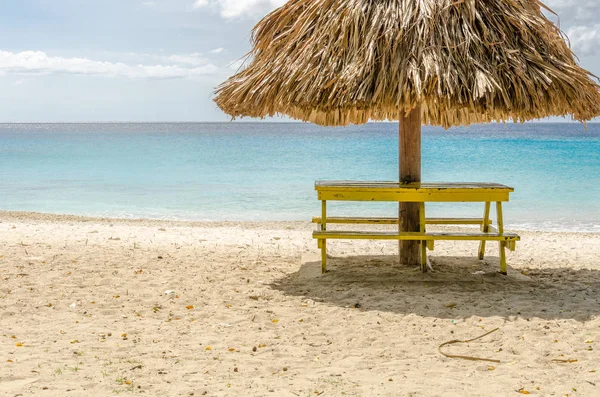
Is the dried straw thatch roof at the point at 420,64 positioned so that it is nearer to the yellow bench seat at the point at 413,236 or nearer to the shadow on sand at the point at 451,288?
the yellow bench seat at the point at 413,236

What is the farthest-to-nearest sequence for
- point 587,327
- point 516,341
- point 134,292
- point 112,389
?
point 134,292 < point 587,327 < point 516,341 < point 112,389

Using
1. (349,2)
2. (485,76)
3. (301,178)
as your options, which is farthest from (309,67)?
(301,178)

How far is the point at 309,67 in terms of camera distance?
498 centimetres

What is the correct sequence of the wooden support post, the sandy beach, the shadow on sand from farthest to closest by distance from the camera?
the wooden support post
the shadow on sand
the sandy beach

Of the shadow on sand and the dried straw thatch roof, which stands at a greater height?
the dried straw thatch roof

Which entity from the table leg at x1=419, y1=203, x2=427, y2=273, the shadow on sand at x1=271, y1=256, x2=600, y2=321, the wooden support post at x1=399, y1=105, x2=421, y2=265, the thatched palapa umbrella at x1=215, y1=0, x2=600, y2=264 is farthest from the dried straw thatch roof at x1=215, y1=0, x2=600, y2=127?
the shadow on sand at x1=271, y1=256, x2=600, y2=321

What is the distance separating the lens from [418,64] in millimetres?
4789

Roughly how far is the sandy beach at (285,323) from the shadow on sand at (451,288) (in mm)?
19

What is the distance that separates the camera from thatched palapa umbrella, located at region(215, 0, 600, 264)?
186 inches

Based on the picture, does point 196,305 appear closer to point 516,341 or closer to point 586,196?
point 516,341

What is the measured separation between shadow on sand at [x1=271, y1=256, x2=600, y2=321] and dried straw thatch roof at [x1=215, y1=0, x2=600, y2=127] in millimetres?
1449

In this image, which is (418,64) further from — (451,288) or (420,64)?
(451,288)

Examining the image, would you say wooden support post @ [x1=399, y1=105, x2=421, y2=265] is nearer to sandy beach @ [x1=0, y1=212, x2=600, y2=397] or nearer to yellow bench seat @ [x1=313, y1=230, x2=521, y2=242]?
sandy beach @ [x1=0, y1=212, x2=600, y2=397]

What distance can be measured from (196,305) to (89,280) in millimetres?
1214
